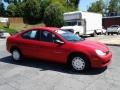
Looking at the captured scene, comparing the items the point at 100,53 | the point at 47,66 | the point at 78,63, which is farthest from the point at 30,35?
the point at 100,53

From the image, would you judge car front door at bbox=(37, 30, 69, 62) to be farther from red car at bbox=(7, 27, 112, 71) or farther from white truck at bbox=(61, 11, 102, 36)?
white truck at bbox=(61, 11, 102, 36)

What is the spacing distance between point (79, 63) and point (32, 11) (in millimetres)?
52527

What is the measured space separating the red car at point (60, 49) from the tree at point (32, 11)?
49.3 metres

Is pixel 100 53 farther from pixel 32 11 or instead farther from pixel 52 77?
pixel 32 11

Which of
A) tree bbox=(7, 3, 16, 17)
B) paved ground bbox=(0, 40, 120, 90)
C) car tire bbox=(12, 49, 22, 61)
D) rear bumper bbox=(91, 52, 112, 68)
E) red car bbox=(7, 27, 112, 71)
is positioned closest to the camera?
paved ground bbox=(0, 40, 120, 90)

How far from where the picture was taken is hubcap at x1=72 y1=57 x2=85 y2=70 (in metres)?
8.77

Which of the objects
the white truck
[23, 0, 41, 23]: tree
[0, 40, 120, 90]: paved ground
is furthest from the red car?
[23, 0, 41, 23]: tree

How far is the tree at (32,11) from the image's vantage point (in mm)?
59625

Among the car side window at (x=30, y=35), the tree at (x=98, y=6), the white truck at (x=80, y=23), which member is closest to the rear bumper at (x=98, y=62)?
the car side window at (x=30, y=35)

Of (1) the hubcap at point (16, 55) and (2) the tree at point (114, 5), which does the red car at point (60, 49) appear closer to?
(1) the hubcap at point (16, 55)

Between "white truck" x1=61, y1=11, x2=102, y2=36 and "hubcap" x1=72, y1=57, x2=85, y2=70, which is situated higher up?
"white truck" x1=61, y1=11, x2=102, y2=36

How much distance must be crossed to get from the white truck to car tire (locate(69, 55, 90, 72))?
18.0m

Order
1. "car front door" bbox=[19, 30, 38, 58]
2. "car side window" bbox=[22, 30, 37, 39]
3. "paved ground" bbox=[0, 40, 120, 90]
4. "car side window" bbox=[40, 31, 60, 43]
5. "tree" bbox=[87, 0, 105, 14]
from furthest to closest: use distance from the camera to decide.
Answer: "tree" bbox=[87, 0, 105, 14]
"car side window" bbox=[22, 30, 37, 39]
"car front door" bbox=[19, 30, 38, 58]
"car side window" bbox=[40, 31, 60, 43]
"paved ground" bbox=[0, 40, 120, 90]

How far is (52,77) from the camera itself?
26.9 feet
